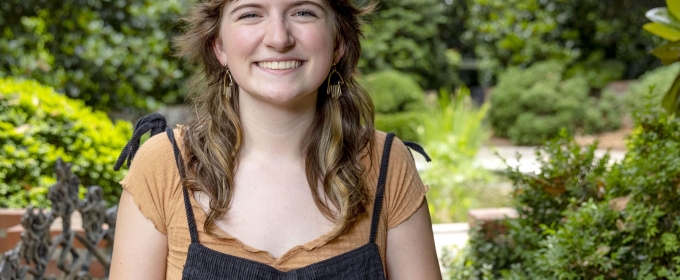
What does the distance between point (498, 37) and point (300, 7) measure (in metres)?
11.9

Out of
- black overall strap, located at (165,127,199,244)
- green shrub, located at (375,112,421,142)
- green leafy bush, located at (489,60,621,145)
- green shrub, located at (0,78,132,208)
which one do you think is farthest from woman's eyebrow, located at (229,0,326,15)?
green leafy bush, located at (489,60,621,145)

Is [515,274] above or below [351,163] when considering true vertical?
below

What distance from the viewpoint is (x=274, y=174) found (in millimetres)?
1562

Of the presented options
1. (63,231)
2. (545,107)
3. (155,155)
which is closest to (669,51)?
(155,155)

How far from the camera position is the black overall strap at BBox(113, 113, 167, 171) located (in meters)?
1.67

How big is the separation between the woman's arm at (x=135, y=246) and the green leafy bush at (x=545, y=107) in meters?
10.1

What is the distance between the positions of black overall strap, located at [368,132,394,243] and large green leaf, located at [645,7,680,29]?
121cm

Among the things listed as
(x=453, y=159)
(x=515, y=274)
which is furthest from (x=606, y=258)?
(x=453, y=159)

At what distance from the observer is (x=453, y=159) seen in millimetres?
5934

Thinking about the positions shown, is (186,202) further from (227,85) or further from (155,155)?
(227,85)

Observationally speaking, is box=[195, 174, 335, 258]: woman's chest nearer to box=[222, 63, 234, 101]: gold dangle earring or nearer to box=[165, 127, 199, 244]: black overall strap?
box=[165, 127, 199, 244]: black overall strap

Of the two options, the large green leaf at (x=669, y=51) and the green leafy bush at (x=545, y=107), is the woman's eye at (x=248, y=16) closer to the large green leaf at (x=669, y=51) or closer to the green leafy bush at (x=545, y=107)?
the large green leaf at (x=669, y=51)

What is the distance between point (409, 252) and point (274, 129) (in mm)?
380

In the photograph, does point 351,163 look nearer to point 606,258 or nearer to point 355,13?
point 355,13
